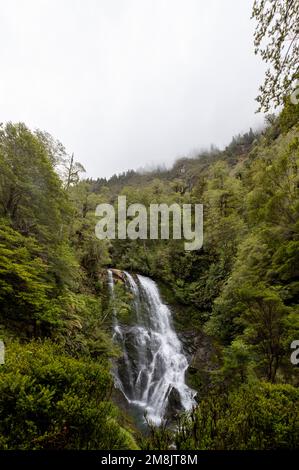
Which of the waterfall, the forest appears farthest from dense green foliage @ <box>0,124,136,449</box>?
A: the waterfall

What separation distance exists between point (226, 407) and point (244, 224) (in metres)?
20.2

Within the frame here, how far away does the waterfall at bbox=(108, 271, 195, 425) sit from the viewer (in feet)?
45.8

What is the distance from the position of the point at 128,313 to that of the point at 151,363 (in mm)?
4149

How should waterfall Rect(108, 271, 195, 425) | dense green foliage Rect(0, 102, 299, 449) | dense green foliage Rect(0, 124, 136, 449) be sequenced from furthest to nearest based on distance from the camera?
waterfall Rect(108, 271, 195, 425), dense green foliage Rect(0, 102, 299, 449), dense green foliage Rect(0, 124, 136, 449)

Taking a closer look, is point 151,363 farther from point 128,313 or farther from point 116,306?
point 128,313

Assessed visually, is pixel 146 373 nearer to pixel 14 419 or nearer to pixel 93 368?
pixel 93 368

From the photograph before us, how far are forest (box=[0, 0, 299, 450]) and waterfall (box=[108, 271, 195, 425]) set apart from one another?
77 cm

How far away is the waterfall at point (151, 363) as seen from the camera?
1397 cm

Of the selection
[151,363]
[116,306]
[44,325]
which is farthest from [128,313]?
[44,325]

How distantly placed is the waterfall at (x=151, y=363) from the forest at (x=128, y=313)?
77cm

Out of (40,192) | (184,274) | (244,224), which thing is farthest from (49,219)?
(184,274)

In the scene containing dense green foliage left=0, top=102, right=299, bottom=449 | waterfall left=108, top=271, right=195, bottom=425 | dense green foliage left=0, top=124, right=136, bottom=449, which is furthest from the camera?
waterfall left=108, top=271, right=195, bottom=425

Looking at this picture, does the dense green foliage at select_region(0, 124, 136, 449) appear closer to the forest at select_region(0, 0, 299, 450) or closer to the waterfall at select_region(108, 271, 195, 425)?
the forest at select_region(0, 0, 299, 450)

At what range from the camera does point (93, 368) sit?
5.07 metres
